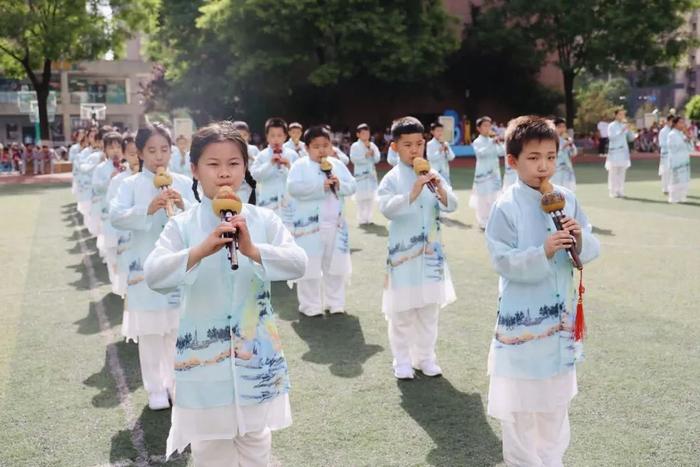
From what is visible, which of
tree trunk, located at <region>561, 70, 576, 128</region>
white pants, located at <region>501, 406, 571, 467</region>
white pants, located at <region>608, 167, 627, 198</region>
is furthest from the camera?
tree trunk, located at <region>561, 70, 576, 128</region>

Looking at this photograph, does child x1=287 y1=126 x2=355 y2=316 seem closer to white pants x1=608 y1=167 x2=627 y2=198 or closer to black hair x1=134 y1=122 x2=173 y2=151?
black hair x1=134 y1=122 x2=173 y2=151

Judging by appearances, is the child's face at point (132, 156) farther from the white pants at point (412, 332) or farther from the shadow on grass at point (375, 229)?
the shadow on grass at point (375, 229)

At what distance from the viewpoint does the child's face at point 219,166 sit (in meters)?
3.06

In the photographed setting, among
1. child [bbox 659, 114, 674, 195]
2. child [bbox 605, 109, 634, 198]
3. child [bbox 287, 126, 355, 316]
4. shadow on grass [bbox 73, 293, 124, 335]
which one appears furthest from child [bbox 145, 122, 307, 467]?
child [bbox 605, 109, 634, 198]

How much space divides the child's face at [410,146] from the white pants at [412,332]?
1.04 meters

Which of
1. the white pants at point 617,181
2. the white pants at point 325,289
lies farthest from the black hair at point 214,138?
the white pants at point 617,181

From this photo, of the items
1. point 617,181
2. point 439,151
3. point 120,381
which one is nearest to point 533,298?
point 120,381

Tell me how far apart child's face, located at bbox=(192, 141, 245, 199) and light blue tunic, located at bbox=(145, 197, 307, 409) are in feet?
0.32

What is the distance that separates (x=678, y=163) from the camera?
1458 centimetres

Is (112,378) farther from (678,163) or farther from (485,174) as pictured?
(678,163)

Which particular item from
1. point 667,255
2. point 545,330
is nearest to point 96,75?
point 667,255

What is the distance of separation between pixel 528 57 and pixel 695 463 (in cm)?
2949

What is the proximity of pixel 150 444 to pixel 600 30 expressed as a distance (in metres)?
30.0

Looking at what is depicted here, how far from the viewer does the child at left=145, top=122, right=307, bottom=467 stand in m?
3.07
